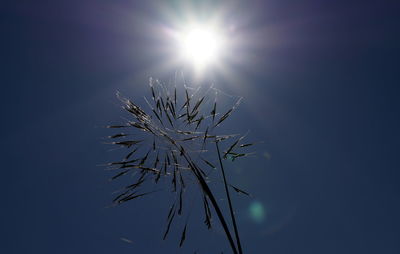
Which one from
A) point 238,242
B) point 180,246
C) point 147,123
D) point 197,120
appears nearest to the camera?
point 238,242

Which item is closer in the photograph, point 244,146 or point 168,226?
point 168,226

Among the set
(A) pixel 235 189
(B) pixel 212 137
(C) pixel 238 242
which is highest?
(B) pixel 212 137

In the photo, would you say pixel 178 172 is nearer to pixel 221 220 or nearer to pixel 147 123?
pixel 147 123

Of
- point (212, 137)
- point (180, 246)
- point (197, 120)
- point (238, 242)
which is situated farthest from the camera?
point (197, 120)

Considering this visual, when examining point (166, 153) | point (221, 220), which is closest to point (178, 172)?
point (166, 153)

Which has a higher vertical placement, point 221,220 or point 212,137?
point 212,137

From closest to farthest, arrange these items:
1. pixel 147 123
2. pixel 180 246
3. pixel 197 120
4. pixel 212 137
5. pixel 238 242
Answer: pixel 238 242 → pixel 180 246 → pixel 147 123 → pixel 212 137 → pixel 197 120

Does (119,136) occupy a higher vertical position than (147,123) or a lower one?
higher

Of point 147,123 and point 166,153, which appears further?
point 166,153

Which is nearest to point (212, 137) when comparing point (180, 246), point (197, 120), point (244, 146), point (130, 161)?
point (197, 120)
